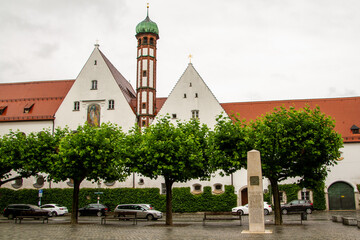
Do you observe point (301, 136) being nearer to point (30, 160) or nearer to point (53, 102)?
point (30, 160)

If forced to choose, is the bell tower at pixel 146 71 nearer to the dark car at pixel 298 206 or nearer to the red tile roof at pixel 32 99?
the red tile roof at pixel 32 99

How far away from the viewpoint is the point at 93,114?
47.8 metres

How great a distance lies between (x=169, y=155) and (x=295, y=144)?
8391 mm

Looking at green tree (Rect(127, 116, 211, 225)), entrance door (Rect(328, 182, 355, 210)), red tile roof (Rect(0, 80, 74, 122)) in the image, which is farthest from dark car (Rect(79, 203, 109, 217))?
entrance door (Rect(328, 182, 355, 210))

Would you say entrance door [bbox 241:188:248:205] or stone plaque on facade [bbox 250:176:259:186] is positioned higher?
stone plaque on facade [bbox 250:176:259:186]

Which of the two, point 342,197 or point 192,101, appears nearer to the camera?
point 342,197

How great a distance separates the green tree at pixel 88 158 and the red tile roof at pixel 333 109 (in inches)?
828

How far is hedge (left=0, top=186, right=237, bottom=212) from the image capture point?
1684 inches

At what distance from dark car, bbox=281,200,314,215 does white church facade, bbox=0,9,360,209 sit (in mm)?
4952

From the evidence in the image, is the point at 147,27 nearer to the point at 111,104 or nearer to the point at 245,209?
the point at 111,104

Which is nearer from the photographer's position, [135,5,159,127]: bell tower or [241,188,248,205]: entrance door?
[241,188,248,205]: entrance door

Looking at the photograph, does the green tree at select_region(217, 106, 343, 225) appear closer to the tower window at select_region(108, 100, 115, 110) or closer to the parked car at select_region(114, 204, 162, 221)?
the parked car at select_region(114, 204, 162, 221)

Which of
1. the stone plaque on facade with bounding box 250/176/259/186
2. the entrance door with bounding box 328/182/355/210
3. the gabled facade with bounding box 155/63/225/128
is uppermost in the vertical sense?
the gabled facade with bounding box 155/63/225/128

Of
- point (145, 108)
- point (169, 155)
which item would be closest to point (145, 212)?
point (169, 155)
